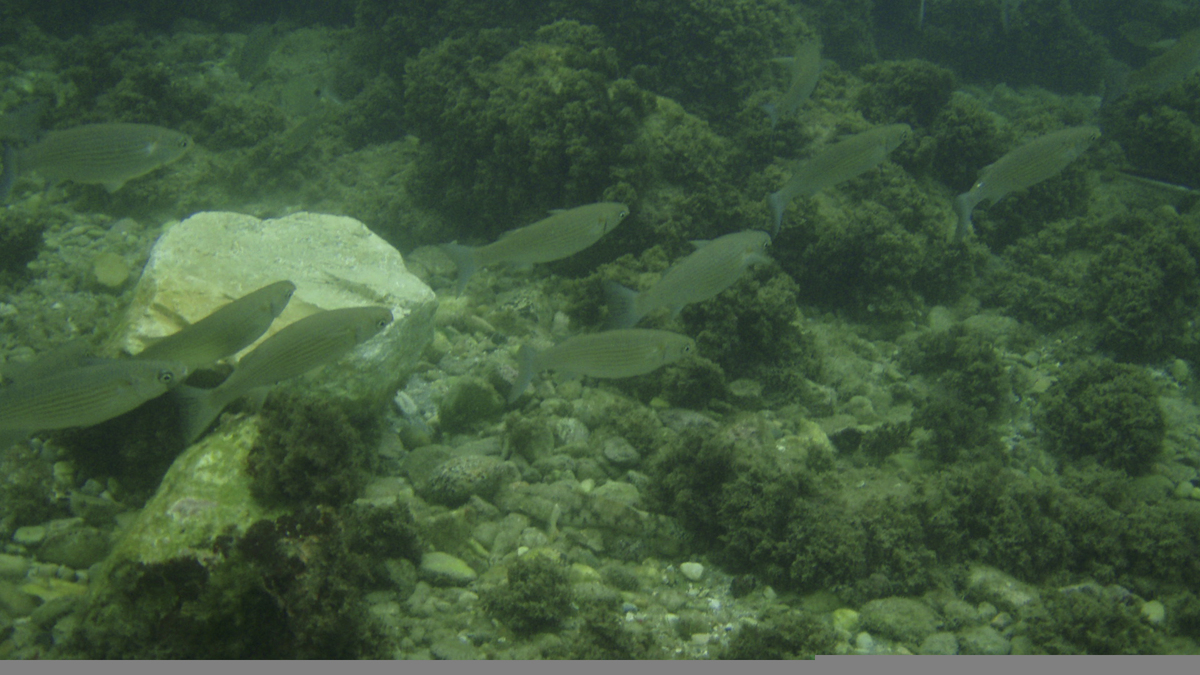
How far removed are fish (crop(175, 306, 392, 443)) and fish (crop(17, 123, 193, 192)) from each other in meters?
2.85

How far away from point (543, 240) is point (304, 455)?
241cm

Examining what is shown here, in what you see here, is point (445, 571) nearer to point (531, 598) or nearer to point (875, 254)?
point (531, 598)

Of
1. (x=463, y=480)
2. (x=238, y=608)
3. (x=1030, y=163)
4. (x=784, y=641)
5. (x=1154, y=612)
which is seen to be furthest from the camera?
(x=1030, y=163)

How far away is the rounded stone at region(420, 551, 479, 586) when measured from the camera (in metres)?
3.30

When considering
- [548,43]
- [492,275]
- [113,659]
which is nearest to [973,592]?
[113,659]

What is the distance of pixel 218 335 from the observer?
11.1ft

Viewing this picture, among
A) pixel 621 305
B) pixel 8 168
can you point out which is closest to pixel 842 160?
pixel 621 305

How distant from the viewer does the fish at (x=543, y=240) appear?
4.68m

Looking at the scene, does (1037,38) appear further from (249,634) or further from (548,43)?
(249,634)

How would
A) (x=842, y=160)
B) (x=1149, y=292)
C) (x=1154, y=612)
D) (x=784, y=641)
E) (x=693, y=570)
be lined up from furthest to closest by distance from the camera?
(x=1149, y=292)
(x=842, y=160)
(x=693, y=570)
(x=1154, y=612)
(x=784, y=641)

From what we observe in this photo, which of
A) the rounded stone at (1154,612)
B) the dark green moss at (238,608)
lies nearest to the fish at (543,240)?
the dark green moss at (238,608)

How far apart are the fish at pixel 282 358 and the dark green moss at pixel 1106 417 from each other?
6.03 metres

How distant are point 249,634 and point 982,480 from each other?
4372 millimetres

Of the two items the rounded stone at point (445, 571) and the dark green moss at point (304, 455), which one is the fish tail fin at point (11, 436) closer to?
the dark green moss at point (304, 455)
